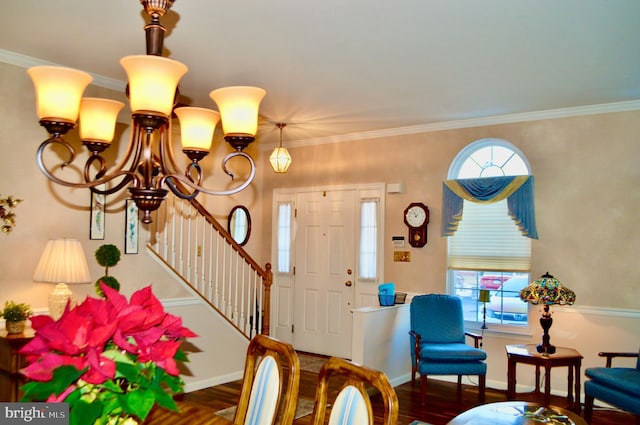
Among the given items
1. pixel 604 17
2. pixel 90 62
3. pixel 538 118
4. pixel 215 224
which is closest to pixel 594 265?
pixel 538 118

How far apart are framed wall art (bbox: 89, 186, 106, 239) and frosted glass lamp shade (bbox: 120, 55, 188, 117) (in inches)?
108

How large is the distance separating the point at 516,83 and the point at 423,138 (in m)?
1.79

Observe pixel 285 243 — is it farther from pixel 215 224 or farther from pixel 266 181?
pixel 215 224

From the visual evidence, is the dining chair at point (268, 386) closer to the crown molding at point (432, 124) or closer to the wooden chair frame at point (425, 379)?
the wooden chair frame at point (425, 379)

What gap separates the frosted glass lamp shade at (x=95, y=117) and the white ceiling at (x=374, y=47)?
95 cm

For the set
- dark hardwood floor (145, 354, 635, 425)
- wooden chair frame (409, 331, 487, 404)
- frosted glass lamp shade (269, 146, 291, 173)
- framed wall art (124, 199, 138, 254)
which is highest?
frosted glass lamp shade (269, 146, 291, 173)

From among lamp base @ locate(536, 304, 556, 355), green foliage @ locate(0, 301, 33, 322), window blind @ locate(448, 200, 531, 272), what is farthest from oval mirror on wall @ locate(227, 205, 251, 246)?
lamp base @ locate(536, 304, 556, 355)

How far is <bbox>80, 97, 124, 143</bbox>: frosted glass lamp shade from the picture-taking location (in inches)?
101

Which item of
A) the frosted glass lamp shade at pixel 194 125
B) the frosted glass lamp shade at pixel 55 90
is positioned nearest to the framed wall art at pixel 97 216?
the frosted glass lamp shade at pixel 194 125

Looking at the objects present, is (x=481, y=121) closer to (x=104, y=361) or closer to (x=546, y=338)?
(x=546, y=338)

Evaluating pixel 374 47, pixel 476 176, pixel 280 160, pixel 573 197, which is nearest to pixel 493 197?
pixel 476 176

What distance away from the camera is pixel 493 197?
573 centimetres

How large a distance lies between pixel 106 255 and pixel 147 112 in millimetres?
2677

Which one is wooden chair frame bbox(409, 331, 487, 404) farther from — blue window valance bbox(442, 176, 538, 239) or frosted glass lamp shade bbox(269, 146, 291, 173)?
frosted glass lamp shade bbox(269, 146, 291, 173)
